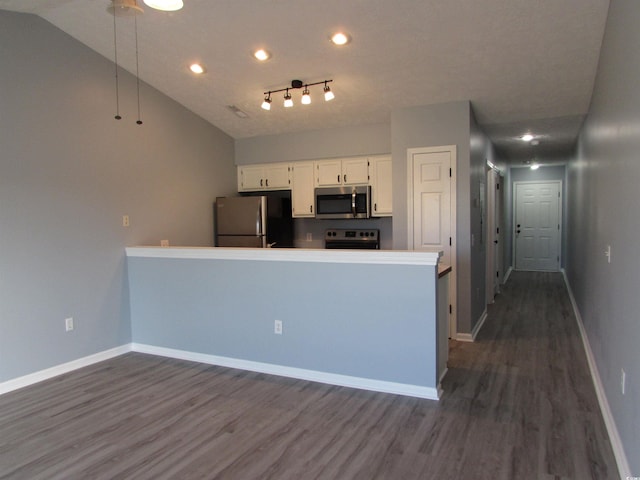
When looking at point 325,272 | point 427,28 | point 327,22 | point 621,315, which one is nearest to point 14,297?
point 325,272

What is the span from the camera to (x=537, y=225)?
9.29m

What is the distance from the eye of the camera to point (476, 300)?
4.68 meters

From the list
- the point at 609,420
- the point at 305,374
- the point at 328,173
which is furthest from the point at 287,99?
the point at 609,420

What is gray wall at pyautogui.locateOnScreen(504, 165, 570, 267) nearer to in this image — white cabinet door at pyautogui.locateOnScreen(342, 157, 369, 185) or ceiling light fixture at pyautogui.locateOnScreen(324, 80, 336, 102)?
white cabinet door at pyautogui.locateOnScreen(342, 157, 369, 185)

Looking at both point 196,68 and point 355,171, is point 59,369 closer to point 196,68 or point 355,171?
point 196,68

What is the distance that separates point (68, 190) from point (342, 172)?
295cm

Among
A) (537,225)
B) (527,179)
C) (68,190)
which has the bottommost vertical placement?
(537,225)

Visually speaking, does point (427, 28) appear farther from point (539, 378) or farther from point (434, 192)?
point (539, 378)

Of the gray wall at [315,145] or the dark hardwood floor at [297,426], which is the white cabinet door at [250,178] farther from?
the dark hardwood floor at [297,426]

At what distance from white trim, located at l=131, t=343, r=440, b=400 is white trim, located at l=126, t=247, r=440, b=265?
0.88 m

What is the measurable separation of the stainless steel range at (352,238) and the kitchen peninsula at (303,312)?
2085 mm

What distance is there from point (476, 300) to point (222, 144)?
12.2 ft

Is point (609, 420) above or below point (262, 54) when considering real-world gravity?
below

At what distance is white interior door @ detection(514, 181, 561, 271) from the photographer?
9.13 metres
